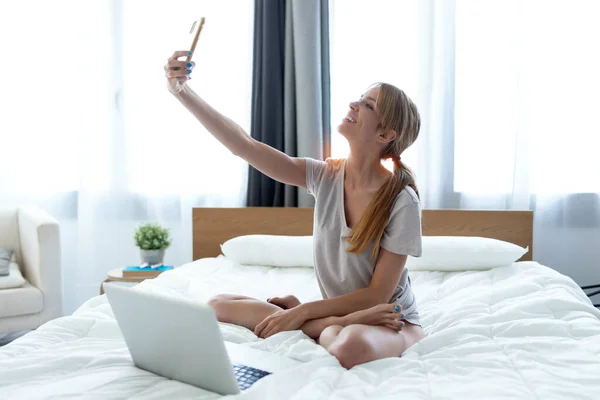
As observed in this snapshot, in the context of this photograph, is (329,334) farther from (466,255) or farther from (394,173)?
(466,255)

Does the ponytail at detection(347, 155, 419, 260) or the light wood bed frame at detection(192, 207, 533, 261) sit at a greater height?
the ponytail at detection(347, 155, 419, 260)

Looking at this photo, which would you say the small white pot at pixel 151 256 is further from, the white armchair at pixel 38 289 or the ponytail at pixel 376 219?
the ponytail at pixel 376 219

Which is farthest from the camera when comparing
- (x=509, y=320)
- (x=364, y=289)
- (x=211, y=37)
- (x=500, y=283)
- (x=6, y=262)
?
(x=211, y=37)

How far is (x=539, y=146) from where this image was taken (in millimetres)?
3088

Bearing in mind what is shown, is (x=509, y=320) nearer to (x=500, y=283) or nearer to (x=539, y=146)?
(x=500, y=283)

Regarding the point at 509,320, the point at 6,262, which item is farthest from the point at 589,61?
the point at 6,262

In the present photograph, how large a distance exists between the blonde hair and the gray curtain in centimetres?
146

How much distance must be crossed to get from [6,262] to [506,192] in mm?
2415

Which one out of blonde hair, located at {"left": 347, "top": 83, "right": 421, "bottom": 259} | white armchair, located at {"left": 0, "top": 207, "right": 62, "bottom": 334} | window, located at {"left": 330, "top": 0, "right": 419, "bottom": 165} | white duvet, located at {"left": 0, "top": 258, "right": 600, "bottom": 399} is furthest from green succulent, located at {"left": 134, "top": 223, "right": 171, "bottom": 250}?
blonde hair, located at {"left": 347, "top": 83, "right": 421, "bottom": 259}

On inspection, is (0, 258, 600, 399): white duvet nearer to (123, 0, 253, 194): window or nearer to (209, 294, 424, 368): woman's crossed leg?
(209, 294, 424, 368): woman's crossed leg

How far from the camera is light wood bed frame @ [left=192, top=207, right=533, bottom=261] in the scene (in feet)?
9.57

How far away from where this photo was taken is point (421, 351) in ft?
4.99

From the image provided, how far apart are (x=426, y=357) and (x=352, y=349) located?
206 mm

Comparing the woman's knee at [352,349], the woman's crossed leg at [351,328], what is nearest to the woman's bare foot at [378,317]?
the woman's crossed leg at [351,328]
